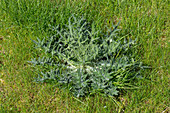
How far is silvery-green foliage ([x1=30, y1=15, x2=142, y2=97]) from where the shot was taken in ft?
8.07

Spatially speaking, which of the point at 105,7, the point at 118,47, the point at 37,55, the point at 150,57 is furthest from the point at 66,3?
the point at 150,57

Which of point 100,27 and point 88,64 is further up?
point 100,27

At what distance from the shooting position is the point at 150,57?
279 centimetres

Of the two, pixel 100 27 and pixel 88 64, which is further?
pixel 100 27

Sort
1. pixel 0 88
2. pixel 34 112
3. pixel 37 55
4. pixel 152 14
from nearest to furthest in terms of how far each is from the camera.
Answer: pixel 34 112
pixel 0 88
pixel 37 55
pixel 152 14

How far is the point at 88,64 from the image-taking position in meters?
2.65

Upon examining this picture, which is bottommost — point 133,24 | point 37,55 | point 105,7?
point 37,55

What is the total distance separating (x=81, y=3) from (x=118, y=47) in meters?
1.06

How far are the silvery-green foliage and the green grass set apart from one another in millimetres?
126

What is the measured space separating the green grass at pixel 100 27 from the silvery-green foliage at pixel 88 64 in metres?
0.13

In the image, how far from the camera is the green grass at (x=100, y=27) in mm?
2494

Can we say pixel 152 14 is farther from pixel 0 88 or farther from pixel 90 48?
pixel 0 88

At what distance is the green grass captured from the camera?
249 cm

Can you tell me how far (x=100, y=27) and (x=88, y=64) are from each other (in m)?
0.69
